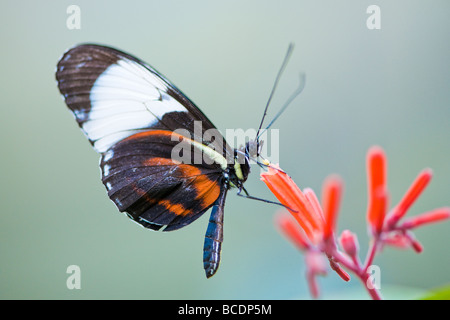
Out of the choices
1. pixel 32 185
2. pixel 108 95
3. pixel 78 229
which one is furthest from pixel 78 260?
pixel 108 95

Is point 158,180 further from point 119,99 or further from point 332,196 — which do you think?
point 332,196

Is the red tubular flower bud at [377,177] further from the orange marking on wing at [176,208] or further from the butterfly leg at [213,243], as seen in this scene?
the orange marking on wing at [176,208]

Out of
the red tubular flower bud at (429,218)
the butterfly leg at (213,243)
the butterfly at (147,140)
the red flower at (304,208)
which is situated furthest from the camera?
the butterfly at (147,140)

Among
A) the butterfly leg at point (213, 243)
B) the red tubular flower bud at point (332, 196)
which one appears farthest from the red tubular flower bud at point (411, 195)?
the butterfly leg at point (213, 243)

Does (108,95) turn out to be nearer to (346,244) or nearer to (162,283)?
(346,244)

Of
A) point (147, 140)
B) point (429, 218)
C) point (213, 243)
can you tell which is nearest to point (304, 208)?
point (429, 218)

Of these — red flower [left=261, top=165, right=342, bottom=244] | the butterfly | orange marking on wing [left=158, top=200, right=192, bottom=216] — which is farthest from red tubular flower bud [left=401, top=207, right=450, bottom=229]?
orange marking on wing [left=158, top=200, right=192, bottom=216]
